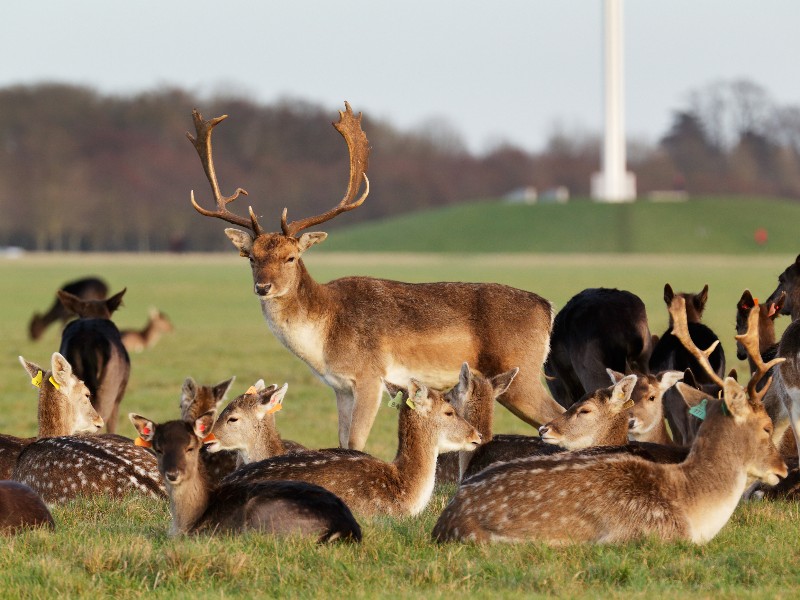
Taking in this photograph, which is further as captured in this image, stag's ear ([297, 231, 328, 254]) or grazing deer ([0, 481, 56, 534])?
Result: stag's ear ([297, 231, 328, 254])

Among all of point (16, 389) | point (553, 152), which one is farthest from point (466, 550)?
point (553, 152)

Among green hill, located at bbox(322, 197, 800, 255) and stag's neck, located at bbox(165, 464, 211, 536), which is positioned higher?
stag's neck, located at bbox(165, 464, 211, 536)

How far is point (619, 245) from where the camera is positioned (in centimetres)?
7981

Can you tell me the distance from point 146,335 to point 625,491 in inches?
719

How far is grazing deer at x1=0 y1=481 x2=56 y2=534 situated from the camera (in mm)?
6469

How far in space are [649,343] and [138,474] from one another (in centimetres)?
402

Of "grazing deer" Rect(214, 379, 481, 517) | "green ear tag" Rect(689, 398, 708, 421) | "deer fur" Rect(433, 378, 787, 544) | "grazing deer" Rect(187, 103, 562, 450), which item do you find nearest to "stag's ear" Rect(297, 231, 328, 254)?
"grazing deer" Rect(187, 103, 562, 450)

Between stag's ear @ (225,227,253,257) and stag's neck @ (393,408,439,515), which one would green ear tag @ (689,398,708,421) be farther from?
stag's ear @ (225,227,253,257)

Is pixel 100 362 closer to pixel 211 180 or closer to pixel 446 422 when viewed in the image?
pixel 211 180

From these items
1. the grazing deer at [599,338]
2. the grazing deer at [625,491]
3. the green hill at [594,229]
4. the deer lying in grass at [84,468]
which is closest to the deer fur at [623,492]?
the grazing deer at [625,491]

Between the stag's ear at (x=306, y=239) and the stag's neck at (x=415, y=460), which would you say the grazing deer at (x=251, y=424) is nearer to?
the stag's neck at (x=415, y=460)

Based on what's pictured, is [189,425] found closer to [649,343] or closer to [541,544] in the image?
[541,544]

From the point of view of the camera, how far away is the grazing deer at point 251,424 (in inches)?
314

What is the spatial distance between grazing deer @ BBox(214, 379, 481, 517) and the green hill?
7215cm
